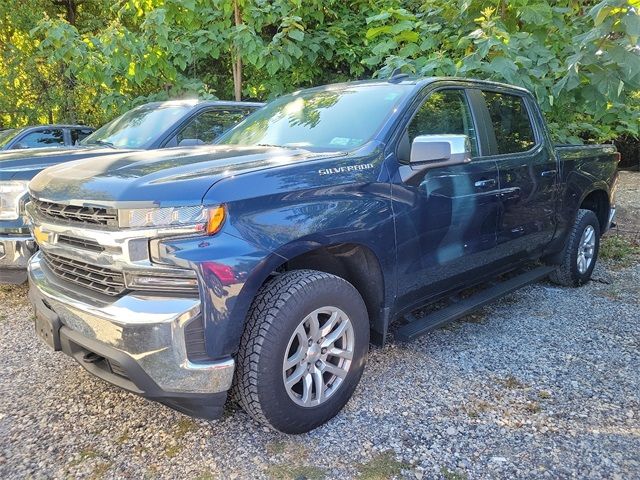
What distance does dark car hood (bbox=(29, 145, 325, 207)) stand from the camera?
226cm

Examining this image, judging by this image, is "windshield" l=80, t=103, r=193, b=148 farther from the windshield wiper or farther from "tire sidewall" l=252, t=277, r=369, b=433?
"tire sidewall" l=252, t=277, r=369, b=433

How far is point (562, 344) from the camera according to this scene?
12.6 ft

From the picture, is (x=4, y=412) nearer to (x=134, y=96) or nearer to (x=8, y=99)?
(x=134, y=96)

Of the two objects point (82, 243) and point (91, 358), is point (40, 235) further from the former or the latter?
point (91, 358)

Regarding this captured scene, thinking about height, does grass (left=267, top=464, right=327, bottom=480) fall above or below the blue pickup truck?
below

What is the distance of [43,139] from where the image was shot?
8.62 meters

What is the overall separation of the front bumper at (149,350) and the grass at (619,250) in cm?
560

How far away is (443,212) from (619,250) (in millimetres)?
4490

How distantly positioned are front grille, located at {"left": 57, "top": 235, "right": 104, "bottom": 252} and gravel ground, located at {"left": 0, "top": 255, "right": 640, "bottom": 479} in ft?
3.23

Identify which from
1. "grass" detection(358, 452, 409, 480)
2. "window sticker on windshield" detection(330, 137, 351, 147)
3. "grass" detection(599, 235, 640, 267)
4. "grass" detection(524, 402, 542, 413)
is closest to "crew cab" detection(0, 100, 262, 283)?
"window sticker on windshield" detection(330, 137, 351, 147)

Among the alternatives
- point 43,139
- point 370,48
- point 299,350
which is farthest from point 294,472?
point 43,139

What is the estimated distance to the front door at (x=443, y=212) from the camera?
3090 mm

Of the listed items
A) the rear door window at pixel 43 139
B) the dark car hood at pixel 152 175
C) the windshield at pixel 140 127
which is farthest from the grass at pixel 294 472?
the rear door window at pixel 43 139

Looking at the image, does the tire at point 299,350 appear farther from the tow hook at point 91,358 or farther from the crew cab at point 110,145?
the crew cab at point 110,145
